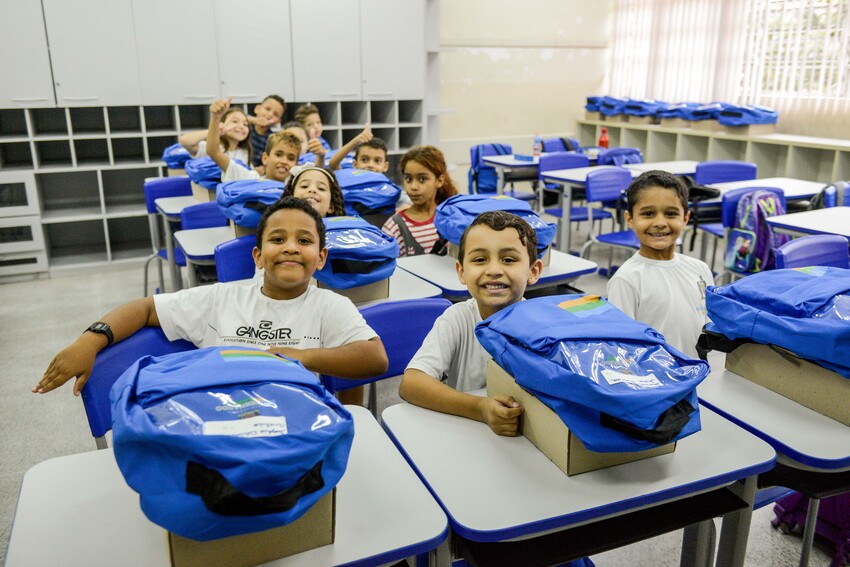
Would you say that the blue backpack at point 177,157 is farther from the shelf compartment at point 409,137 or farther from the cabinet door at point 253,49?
the shelf compartment at point 409,137

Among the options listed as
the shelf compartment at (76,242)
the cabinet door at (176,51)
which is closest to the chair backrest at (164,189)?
the cabinet door at (176,51)

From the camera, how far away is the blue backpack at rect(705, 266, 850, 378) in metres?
1.28

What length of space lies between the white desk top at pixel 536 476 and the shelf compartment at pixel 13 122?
525cm

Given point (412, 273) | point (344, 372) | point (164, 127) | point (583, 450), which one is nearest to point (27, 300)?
point (164, 127)

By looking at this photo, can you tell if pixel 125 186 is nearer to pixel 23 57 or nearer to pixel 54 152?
pixel 54 152

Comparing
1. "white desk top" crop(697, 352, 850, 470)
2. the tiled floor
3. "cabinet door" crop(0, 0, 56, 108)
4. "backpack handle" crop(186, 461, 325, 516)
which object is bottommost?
the tiled floor

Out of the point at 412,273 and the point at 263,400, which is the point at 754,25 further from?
the point at 263,400

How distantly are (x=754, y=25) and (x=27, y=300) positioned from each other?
6.67 meters

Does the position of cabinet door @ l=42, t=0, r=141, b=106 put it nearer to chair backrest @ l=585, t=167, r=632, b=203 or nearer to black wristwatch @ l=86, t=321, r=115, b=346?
chair backrest @ l=585, t=167, r=632, b=203

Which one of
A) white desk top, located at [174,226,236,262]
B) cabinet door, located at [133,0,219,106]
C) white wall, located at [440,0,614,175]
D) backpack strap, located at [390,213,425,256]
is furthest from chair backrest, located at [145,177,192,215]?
white wall, located at [440,0,614,175]

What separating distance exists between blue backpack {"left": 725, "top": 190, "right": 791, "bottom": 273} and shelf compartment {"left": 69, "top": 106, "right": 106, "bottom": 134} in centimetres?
473

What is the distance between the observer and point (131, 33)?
491 centimetres

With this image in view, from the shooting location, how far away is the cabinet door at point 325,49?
214 inches

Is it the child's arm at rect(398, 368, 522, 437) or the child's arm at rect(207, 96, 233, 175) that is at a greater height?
the child's arm at rect(207, 96, 233, 175)
